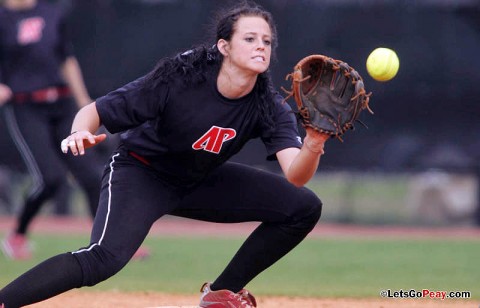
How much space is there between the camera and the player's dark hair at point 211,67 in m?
4.14

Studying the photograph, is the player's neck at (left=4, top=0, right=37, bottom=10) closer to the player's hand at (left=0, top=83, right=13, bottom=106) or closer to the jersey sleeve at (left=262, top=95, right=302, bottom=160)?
the player's hand at (left=0, top=83, right=13, bottom=106)

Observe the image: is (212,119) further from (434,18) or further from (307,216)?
(434,18)

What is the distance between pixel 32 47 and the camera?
705cm

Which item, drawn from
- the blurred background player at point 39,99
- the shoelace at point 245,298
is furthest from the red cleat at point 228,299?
the blurred background player at point 39,99

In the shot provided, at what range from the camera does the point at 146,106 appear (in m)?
4.06

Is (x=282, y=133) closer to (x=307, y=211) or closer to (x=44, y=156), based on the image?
(x=307, y=211)

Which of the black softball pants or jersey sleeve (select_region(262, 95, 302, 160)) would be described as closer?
the black softball pants

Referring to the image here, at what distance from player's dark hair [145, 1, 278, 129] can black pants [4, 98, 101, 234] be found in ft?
9.13

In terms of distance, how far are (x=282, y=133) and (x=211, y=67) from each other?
436 mm

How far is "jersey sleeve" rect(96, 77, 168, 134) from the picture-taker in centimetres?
403

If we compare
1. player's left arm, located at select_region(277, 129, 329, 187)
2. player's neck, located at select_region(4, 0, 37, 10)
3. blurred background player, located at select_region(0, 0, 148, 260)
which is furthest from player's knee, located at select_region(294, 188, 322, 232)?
player's neck, located at select_region(4, 0, 37, 10)

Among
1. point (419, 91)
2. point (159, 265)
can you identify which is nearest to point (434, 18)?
point (419, 91)

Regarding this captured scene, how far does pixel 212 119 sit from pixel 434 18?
6.38 metres

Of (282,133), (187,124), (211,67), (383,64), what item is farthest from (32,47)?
(383,64)
